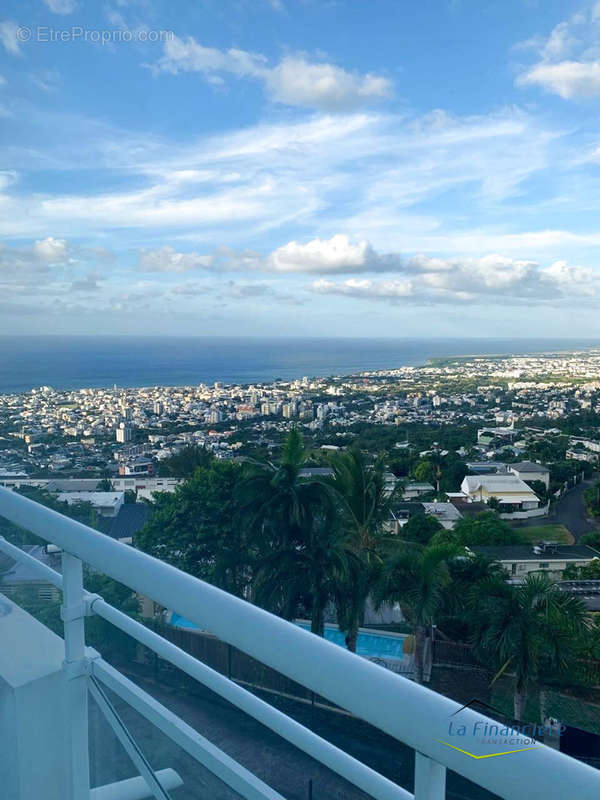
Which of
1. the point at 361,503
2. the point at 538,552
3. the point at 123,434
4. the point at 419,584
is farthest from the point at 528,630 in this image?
the point at 123,434

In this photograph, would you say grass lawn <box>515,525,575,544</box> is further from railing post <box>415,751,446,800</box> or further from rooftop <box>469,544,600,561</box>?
railing post <box>415,751,446,800</box>

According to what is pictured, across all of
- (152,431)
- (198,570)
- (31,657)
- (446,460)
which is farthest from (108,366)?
(31,657)

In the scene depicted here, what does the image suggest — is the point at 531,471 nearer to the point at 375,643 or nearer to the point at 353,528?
the point at 353,528

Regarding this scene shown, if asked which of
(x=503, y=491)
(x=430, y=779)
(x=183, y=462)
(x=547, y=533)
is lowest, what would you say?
(x=547, y=533)

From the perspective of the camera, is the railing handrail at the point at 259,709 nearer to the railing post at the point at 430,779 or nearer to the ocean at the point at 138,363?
the railing post at the point at 430,779

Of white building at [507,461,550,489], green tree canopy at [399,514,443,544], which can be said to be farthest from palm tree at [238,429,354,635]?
white building at [507,461,550,489]

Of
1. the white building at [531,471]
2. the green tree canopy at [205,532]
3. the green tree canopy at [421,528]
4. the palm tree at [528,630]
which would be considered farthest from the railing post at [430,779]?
the white building at [531,471]
